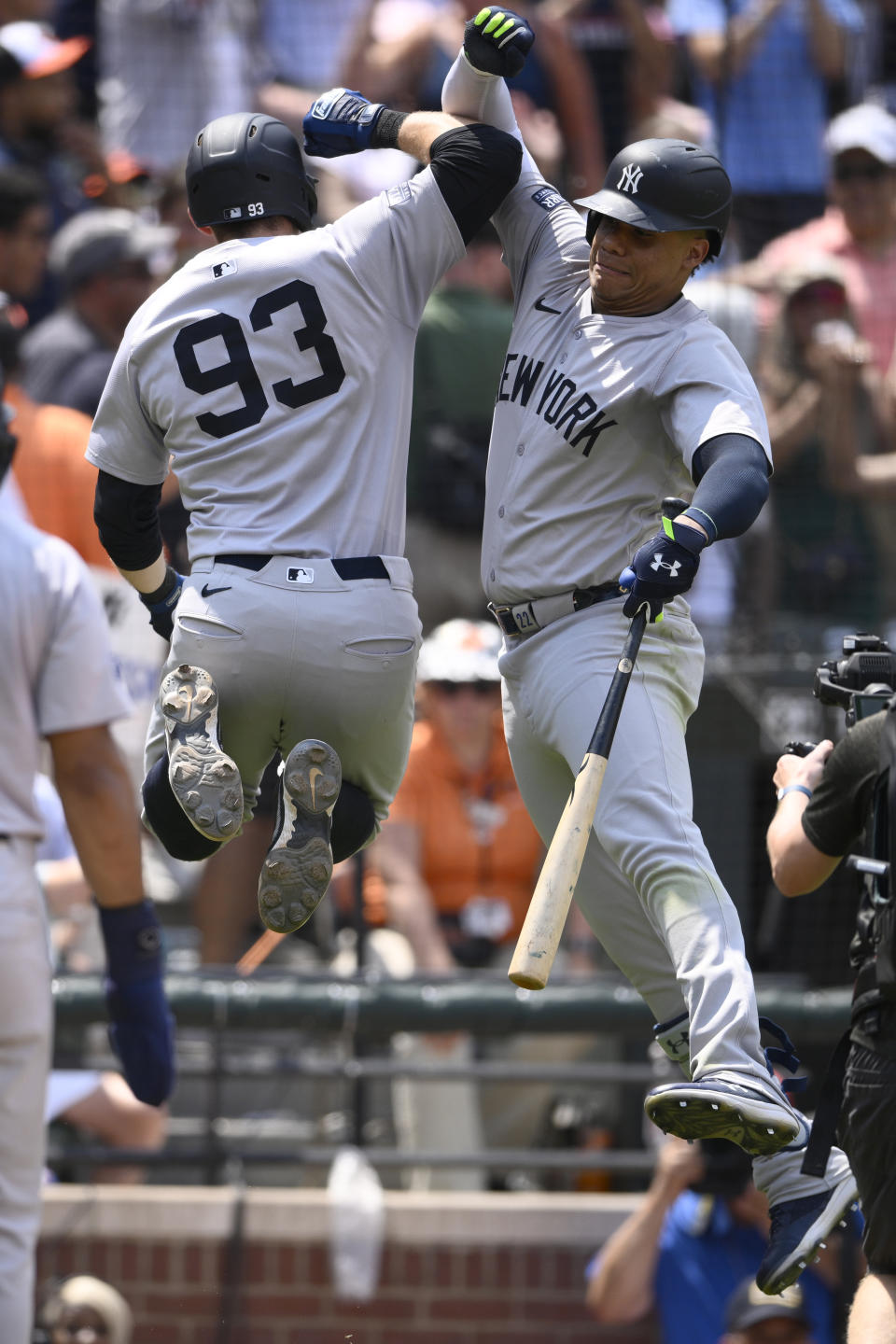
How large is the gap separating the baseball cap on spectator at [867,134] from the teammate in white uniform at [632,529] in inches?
149

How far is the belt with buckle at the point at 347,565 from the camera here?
412 centimetres

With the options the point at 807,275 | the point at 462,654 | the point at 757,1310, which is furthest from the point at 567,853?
the point at 807,275

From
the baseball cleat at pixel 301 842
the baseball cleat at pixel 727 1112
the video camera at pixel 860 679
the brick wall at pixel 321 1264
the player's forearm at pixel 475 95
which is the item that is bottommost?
the brick wall at pixel 321 1264

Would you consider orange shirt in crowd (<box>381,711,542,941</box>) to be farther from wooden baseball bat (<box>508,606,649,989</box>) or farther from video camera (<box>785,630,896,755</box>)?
wooden baseball bat (<box>508,606,649,989</box>)

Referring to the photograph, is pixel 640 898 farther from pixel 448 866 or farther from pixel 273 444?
pixel 448 866

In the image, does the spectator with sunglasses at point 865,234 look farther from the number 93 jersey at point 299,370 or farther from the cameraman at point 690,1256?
the number 93 jersey at point 299,370

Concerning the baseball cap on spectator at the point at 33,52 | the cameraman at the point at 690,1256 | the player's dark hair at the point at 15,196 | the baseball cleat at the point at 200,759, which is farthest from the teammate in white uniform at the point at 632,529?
the baseball cap on spectator at the point at 33,52

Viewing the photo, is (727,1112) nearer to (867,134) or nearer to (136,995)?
(136,995)

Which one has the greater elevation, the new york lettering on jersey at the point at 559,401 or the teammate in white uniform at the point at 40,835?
the new york lettering on jersey at the point at 559,401

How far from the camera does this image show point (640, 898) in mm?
4062

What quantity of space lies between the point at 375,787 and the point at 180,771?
0.50m

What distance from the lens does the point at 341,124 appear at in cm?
436

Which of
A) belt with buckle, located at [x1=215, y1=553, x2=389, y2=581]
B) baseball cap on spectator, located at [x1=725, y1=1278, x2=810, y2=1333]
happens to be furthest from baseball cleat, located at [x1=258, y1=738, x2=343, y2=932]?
baseball cap on spectator, located at [x1=725, y1=1278, x2=810, y2=1333]

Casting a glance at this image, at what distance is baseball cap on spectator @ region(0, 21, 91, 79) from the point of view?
843 cm
